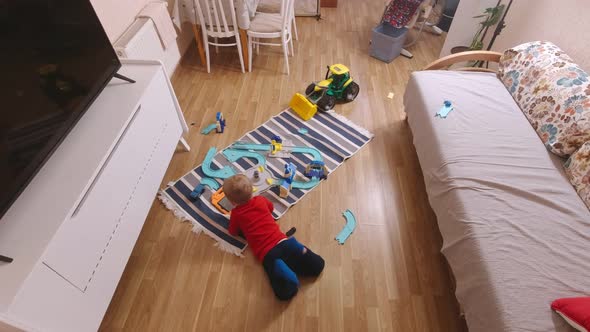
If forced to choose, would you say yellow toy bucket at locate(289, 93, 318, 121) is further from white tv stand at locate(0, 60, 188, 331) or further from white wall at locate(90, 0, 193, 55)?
white wall at locate(90, 0, 193, 55)

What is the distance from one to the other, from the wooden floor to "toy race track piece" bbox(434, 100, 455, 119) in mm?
447

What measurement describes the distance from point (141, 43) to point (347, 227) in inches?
75.3

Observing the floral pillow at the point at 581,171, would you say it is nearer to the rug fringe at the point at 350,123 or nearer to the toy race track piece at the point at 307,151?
the rug fringe at the point at 350,123

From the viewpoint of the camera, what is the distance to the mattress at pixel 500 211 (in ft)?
3.72

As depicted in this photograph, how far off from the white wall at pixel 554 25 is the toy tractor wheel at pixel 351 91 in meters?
1.31

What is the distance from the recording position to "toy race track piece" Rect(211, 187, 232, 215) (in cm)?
185

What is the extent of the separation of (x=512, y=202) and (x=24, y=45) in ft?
6.98

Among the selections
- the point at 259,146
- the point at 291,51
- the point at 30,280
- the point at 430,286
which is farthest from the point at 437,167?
the point at 291,51

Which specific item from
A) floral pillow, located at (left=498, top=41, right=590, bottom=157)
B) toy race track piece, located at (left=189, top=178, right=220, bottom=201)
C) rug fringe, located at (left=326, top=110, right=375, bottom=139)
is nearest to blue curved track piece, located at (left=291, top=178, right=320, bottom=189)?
toy race track piece, located at (left=189, top=178, right=220, bottom=201)

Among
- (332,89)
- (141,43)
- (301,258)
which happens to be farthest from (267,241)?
(141,43)

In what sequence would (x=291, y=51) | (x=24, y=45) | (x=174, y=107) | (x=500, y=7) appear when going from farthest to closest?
(x=291, y=51), (x=500, y=7), (x=174, y=107), (x=24, y=45)

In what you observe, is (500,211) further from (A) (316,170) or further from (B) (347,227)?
(A) (316,170)

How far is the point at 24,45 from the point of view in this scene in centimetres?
116

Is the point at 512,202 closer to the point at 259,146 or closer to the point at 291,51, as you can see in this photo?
the point at 259,146
